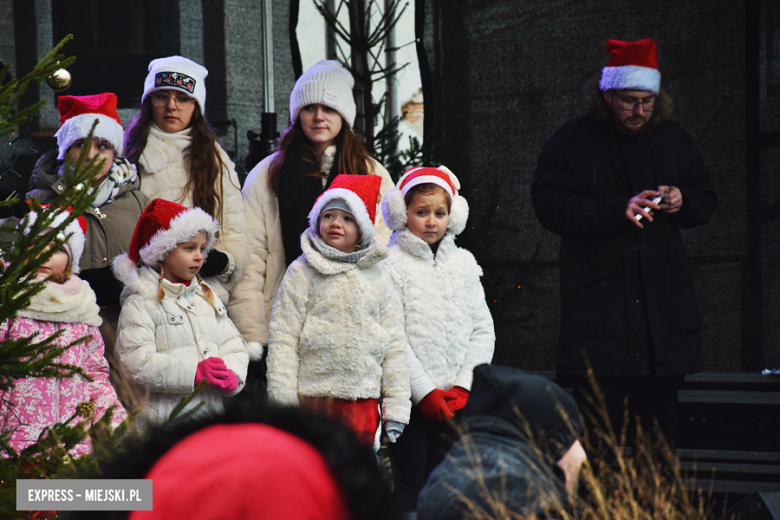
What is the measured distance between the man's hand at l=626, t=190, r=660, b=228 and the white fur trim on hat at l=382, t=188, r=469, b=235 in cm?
71

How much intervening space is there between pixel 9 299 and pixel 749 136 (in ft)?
14.6

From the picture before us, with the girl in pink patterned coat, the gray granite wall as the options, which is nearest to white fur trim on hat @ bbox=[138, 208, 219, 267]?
the girl in pink patterned coat

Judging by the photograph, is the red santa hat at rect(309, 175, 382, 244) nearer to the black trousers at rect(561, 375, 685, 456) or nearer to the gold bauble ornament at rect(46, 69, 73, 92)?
the black trousers at rect(561, 375, 685, 456)

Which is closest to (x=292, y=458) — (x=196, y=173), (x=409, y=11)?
(x=196, y=173)

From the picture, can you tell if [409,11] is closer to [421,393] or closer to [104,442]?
[421,393]

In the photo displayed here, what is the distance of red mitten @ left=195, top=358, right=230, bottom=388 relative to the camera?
118 inches

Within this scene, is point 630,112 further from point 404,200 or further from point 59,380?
point 59,380

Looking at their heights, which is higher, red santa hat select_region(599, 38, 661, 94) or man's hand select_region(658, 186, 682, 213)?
red santa hat select_region(599, 38, 661, 94)

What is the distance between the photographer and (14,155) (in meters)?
4.77

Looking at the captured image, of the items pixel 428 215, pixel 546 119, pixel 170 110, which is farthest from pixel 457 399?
pixel 546 119

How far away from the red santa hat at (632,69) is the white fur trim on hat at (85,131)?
2157 millimetres

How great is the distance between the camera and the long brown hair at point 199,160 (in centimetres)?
353

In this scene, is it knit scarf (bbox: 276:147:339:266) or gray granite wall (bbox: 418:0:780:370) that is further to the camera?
gray granite wall (bbox: 418:0:780:370)

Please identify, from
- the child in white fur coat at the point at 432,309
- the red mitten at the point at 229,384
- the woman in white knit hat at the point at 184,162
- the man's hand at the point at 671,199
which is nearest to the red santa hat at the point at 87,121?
the woman in white knit hat at the point at 184,162
